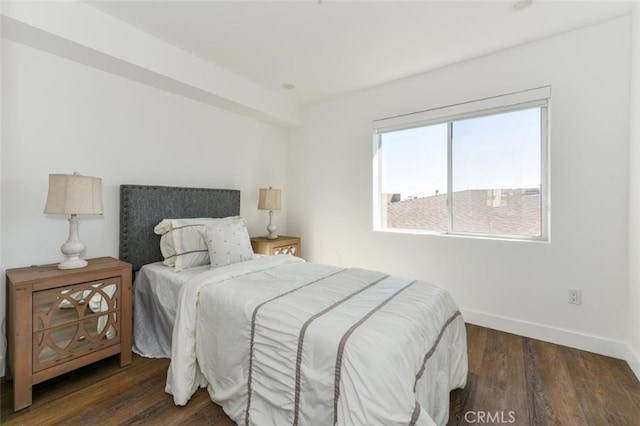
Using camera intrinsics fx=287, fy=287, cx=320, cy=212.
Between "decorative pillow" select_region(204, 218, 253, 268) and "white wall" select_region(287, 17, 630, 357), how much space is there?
5.21 ft

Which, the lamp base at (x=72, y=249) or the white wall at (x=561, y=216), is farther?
the white wall at (x=561, y=216)

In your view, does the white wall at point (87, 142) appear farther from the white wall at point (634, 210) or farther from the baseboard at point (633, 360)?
the baseboard at point (633, 360)

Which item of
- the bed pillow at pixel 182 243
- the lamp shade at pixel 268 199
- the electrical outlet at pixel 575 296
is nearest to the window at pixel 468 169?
the electrical outlet at pixel 575 296

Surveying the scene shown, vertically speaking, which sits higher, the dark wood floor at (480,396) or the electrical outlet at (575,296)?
the electrical outlet at (575,296)

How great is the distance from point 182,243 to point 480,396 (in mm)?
2375

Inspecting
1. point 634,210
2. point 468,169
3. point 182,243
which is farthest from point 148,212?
point 634,210

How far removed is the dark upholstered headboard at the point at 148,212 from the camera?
2426 millimetres

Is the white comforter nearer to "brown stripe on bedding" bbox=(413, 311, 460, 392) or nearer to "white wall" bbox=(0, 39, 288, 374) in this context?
"brown stripe on bedding" bbox=(413, 311, 460, 392)

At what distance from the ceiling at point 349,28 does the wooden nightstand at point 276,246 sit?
185cm

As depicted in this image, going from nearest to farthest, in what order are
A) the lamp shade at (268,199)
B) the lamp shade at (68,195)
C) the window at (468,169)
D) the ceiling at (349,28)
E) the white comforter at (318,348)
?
the white comforter at (318,348)
the lamp shade at (68,195)
the ceiling at (349,28)
the window at (468,169)
the lamp shade at (268,199)

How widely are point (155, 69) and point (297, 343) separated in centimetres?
244

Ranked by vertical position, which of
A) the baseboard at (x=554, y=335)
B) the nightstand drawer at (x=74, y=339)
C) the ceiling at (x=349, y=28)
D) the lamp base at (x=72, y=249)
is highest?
the ceiling at (x=349, y=28)

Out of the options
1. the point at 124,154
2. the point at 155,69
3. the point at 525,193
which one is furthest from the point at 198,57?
the point at 525,193

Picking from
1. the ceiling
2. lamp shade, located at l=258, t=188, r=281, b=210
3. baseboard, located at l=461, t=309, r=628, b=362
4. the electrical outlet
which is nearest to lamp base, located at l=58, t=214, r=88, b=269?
the ceiling
